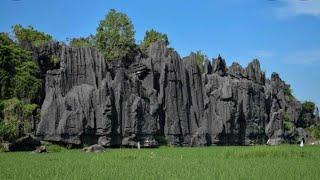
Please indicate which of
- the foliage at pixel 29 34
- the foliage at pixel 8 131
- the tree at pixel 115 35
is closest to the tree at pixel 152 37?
the tree at pixel 115 35

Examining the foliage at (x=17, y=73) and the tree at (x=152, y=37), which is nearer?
the foliage at (x=17, y=73)

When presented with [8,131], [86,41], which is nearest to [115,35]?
[86,41]

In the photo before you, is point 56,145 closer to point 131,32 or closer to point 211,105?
point 211,105

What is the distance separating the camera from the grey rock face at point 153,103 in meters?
46.8

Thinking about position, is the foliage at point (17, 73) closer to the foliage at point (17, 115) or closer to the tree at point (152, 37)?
the foliage at point (17, 115)

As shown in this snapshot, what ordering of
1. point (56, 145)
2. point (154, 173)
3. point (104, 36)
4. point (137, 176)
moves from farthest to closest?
point (104, 36)
point (56, 145)
point (154, 173)
point (137, 176)

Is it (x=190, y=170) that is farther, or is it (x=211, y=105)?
(x=211, y=105)

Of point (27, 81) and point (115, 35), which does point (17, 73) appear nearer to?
point (27, 81)

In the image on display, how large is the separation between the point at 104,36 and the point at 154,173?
53.4m

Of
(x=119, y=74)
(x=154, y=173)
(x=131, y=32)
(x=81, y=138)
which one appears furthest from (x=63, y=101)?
(x=131, y=32)

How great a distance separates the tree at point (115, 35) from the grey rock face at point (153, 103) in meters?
9.19

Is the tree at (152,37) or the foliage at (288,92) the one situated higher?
the tree at (152,37)

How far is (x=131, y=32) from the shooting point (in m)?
74.7

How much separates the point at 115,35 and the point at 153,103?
2111 cm
